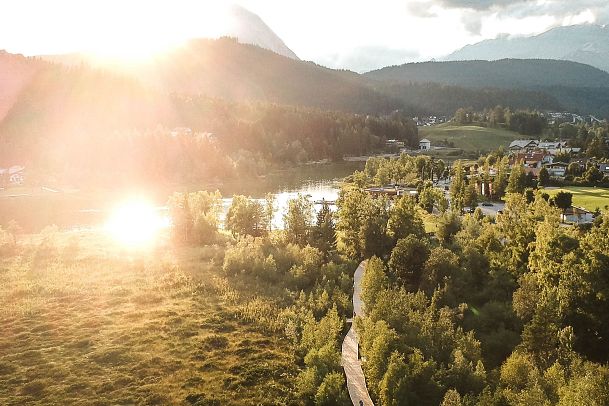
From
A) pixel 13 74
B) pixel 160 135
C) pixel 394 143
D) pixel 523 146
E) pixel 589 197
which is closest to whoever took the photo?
pixel 589 197

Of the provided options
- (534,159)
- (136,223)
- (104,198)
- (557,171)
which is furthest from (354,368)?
(534,159)

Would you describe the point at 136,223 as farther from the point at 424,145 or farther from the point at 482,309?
the point at 424,145

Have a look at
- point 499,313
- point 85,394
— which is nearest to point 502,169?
point 499,313

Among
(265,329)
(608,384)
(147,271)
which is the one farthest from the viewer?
(147,271)

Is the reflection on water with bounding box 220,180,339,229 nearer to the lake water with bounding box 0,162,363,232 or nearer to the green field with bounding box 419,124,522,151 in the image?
the lake water with bounding box 0,162,363,232

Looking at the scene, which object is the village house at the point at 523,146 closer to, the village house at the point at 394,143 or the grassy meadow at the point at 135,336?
the village house at the point at 394,143

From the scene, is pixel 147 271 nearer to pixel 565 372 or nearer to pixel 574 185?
pixel 565 372
